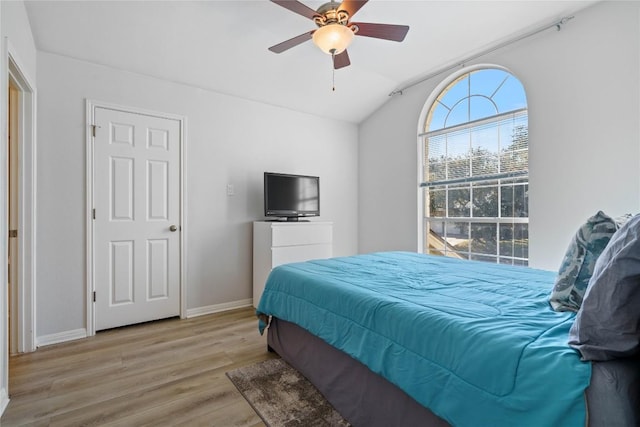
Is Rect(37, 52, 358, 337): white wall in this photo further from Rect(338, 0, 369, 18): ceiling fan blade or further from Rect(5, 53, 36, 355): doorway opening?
Rect(338, 0, 369, 18): ceiling fan blade

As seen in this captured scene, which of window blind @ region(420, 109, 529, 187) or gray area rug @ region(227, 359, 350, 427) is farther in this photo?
window blind @ region(420, 109, 529, 187)

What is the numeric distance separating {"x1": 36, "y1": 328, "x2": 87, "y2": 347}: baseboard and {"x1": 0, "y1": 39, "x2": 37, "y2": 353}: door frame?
94mm

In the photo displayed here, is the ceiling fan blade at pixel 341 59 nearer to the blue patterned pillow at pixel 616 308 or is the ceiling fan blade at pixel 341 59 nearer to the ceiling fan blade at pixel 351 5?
the ceiling fan blade at pixel 351 5

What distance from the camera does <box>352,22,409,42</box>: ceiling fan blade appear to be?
2168mm

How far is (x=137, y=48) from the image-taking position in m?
2.76

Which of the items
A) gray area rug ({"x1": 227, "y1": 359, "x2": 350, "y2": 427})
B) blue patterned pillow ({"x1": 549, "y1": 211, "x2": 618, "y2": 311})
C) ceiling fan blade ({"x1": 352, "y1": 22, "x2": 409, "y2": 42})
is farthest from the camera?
ceiling fan blade ({"x1": 352, "y1": 22, "x2": 409, "y2": 42})

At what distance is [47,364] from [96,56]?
101 inches

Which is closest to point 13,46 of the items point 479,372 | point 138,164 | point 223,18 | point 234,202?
point 138,164

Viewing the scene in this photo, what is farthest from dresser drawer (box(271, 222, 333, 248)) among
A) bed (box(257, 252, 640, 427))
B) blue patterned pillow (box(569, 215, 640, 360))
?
blue patterned pillow (box(569, 215, 640, 360))

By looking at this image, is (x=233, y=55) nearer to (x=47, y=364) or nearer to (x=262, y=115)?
(x=262, y=115)

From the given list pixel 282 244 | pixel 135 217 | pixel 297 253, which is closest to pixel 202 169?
pixel 135 217

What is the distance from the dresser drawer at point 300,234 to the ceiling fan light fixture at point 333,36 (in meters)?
1.86

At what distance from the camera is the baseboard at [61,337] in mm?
2545

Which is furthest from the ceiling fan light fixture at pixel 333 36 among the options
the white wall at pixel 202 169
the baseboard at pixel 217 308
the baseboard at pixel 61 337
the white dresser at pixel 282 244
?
the baseboard at pixel 61 337
